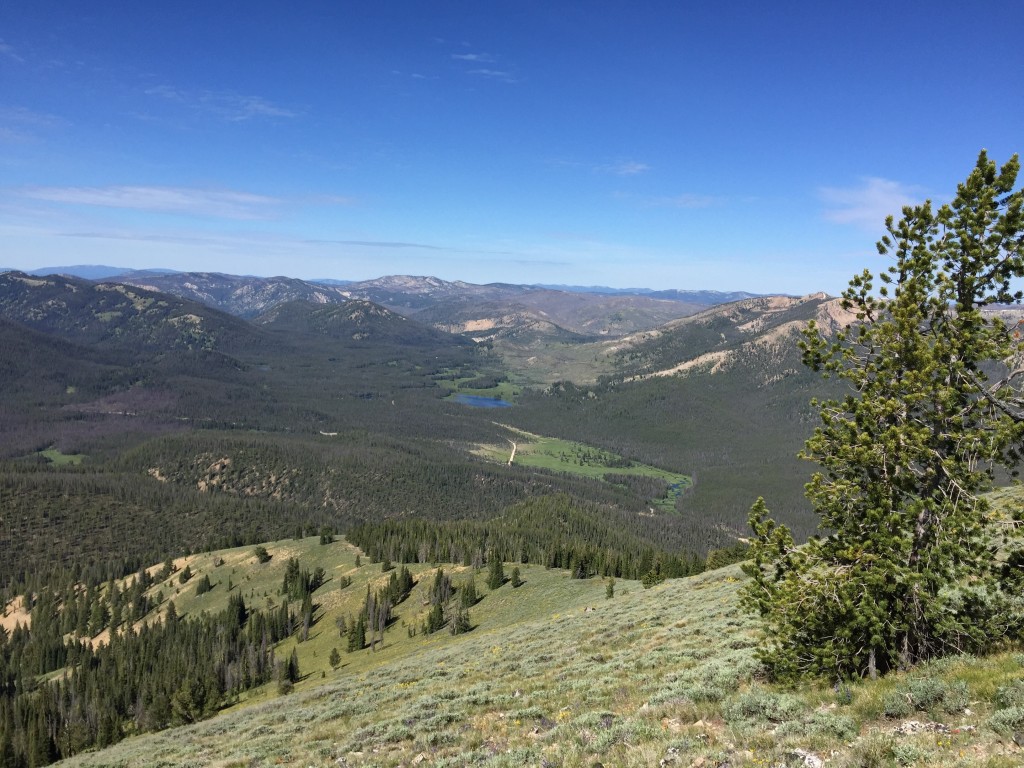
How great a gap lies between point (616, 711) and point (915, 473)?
43.3 ft

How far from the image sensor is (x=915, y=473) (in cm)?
1609

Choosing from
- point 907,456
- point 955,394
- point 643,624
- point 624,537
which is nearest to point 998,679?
point 907,456

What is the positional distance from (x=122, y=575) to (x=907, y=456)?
24145cm

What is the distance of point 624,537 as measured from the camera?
608ft

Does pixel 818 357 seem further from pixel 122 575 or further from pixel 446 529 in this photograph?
pixel 122 575

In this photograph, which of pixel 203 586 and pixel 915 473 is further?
pixel 203 586

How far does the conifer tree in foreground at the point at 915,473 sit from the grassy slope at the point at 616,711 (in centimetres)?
144

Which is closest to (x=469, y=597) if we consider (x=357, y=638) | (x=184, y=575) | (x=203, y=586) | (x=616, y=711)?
(x=357, y=638)

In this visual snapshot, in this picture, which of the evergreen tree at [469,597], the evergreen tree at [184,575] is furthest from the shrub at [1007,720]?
the evergreen tree at [184,575]

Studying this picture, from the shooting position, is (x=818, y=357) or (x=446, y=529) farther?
(x=446, y=529)

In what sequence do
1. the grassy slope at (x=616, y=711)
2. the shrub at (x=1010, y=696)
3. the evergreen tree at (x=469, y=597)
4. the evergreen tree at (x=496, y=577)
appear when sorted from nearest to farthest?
1. the shrub at (x=1010, y=696)
2. the grassy slope at (x=616, y=711)
3. the evergreen tree at (x=469, y=597)
4. the evergreen tree at (x=496, y=577)

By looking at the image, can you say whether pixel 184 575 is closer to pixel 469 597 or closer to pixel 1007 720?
pixel 469 597

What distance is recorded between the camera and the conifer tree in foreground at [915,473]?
50.2 feet

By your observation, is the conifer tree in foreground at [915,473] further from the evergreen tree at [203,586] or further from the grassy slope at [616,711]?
the evergreen tree at [203,586]
